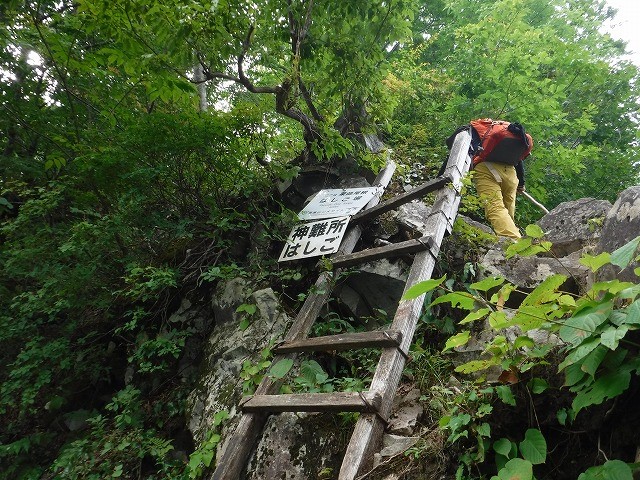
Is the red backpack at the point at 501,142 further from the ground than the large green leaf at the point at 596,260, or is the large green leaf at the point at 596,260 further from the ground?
the large green leaf at the point at 596,260

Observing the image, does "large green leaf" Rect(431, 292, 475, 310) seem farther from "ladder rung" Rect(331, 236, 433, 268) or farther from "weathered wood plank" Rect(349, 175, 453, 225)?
"weathered wood plank" Rect(349, 175, 453, 225)

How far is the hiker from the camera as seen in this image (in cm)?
450

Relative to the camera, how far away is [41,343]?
4.66 meters

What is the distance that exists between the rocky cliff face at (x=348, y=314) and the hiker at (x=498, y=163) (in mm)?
526

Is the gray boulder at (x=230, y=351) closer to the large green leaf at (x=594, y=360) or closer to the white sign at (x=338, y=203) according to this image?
the white sign at (x=338, y=203)

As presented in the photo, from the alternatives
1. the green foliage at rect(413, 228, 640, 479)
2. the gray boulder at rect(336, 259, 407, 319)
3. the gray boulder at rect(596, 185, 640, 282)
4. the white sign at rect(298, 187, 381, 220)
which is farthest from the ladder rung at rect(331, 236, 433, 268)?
the green foliage at rect(413, 228, 640, 479)

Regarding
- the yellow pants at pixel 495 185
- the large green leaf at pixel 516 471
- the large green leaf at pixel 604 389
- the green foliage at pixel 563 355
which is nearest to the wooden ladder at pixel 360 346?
the green foliage at pixel 563 355

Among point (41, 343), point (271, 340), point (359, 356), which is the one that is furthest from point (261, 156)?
point (41, 343)

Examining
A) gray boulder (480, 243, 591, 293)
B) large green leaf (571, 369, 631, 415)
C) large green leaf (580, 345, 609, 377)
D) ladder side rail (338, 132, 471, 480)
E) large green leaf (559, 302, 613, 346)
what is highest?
large green leaf (559, 302, 613, 346)

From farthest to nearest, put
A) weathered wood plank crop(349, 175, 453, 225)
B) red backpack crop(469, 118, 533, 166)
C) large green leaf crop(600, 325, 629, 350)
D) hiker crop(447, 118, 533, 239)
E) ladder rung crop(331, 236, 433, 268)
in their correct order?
red backpack crop(469, 118, 533, 166) → hiker crop(447, 118, 533, 239) → weathered wood plank crop(349, 175, 453, 225) → ladder rung crop(331, 236, 433, 268) → large green leaf crop(600, 325, 629, 350)

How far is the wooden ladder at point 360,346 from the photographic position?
2.29 m

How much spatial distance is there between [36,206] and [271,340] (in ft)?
10.9

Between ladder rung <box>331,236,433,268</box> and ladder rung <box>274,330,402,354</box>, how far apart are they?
2.95 feet

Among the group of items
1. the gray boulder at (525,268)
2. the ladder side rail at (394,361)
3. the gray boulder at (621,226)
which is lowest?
the gray boulder at (525,268)
